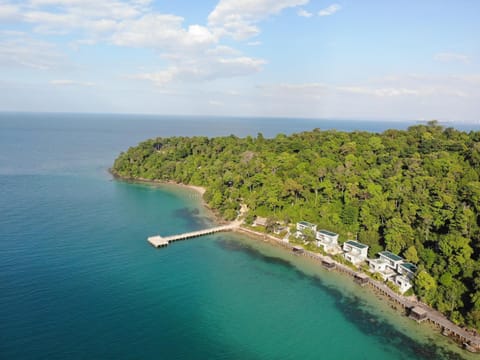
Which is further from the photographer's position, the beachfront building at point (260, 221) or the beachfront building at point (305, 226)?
the beachfront building at point (260, 221)

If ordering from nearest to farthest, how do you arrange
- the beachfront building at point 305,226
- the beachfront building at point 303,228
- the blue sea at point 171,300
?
the blue sea at point 171,300 → the beachfront building at point 303,228 → the beachfront building at point 305,226

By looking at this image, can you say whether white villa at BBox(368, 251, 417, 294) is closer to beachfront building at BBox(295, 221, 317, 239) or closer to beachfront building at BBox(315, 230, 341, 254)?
beachfront building at BBox(315, 230, 341, 254)

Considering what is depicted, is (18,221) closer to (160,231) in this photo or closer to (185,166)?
(160,231)

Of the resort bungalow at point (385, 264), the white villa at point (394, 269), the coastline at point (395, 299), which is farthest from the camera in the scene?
the resort bungalow at point (385, 264)

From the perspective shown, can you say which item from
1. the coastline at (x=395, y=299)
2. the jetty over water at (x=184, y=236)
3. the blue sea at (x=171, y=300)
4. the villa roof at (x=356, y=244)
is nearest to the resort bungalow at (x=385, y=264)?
the coastline at (x=395, y=299)

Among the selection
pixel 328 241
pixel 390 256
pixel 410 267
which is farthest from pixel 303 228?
pixel 410 267

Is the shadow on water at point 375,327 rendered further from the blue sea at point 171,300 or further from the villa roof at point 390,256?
the villa roof at point 390,256

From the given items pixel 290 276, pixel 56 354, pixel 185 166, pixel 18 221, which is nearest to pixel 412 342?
pixel 290 276
